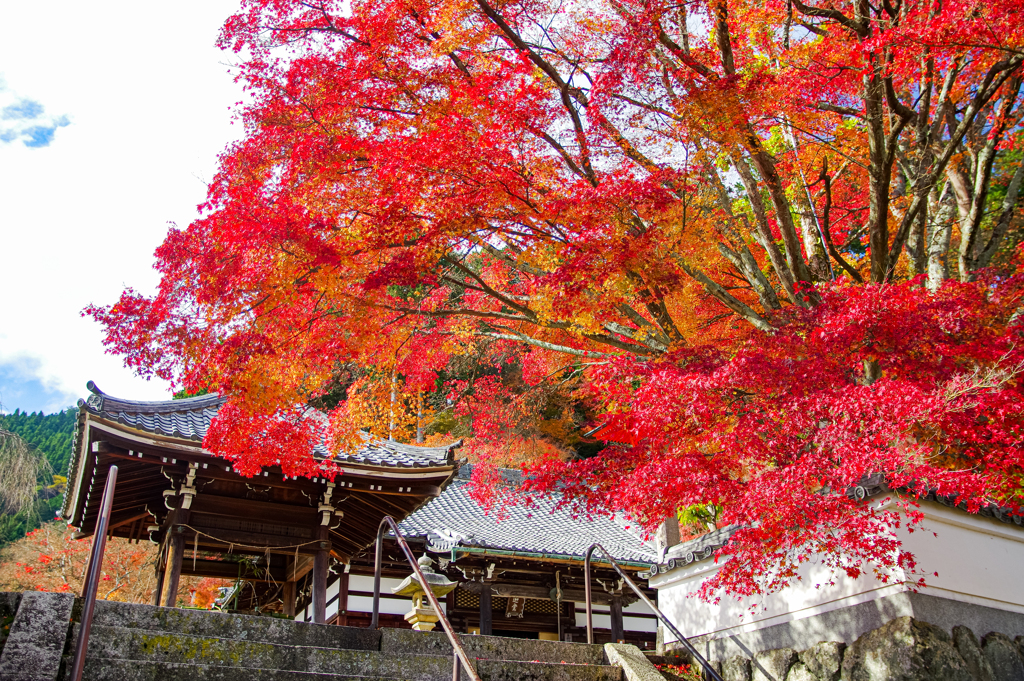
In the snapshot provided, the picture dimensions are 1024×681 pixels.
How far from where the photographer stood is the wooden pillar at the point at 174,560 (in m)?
8.30

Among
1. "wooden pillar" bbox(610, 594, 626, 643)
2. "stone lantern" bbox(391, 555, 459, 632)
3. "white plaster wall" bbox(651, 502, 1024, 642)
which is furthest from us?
"wooden pillar" bbox(610, 594, 626, 643)

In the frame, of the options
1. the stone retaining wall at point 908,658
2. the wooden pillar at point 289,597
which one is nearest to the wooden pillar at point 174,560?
the wooden pillar at point 289,597

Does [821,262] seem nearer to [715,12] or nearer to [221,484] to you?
[715,12]

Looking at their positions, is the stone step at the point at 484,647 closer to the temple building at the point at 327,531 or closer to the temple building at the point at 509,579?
the temple building at the point at 327,531

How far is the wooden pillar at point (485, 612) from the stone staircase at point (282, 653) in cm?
696

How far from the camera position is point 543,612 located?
47.2 ft

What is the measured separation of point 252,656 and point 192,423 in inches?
214

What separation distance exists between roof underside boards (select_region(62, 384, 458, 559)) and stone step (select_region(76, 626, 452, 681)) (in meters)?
3.65

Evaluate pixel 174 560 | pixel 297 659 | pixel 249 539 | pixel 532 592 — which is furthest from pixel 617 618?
pixel 297 659

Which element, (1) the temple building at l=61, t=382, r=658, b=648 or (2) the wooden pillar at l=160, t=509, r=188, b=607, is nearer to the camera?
(2) the wooden pillar at l=160, t=509, r=188, b=607

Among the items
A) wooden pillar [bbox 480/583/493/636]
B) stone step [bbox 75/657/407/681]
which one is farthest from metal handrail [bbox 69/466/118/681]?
wooden pillar [bbox 480/583/493/636]

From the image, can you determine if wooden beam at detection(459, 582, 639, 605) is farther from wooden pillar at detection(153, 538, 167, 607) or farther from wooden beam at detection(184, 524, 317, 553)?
wooden pillar at detection(153, 538, 167, 607)

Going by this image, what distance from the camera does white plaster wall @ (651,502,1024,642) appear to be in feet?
21.4

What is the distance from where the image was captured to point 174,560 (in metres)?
8.50
